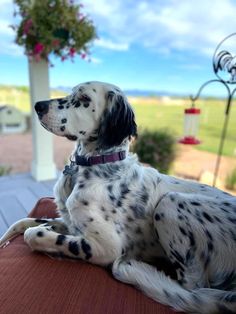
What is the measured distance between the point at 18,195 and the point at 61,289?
2.09 meters

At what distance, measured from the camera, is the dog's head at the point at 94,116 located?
4.09 ft

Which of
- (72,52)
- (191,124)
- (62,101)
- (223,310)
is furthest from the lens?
(72,52)

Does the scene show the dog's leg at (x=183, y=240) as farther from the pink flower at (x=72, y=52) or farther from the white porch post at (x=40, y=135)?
the white porch post at (x=40, y=135)

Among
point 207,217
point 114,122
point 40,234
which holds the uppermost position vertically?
point 114,122

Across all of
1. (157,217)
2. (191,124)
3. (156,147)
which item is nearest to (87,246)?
(157,217)

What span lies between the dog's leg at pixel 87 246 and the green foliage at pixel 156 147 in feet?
8.27

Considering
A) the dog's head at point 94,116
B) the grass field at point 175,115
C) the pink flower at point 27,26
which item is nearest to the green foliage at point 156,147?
the grass field at point 175,115

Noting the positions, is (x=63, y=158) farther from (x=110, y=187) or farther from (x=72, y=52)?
(x=110, y=187)

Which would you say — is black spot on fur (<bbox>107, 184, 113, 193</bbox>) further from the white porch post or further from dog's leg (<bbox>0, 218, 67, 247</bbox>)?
the white porch post

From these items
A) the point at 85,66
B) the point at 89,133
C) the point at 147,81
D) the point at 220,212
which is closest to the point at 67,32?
the point at 85,66

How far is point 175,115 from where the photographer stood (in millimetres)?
3746

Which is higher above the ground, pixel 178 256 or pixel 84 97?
pixel 84 97

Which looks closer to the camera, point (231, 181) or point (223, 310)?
point (223, 310)

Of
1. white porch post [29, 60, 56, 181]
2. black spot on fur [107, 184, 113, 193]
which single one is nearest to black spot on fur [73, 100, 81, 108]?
black spot on fur [107, 184, 113, 193]
